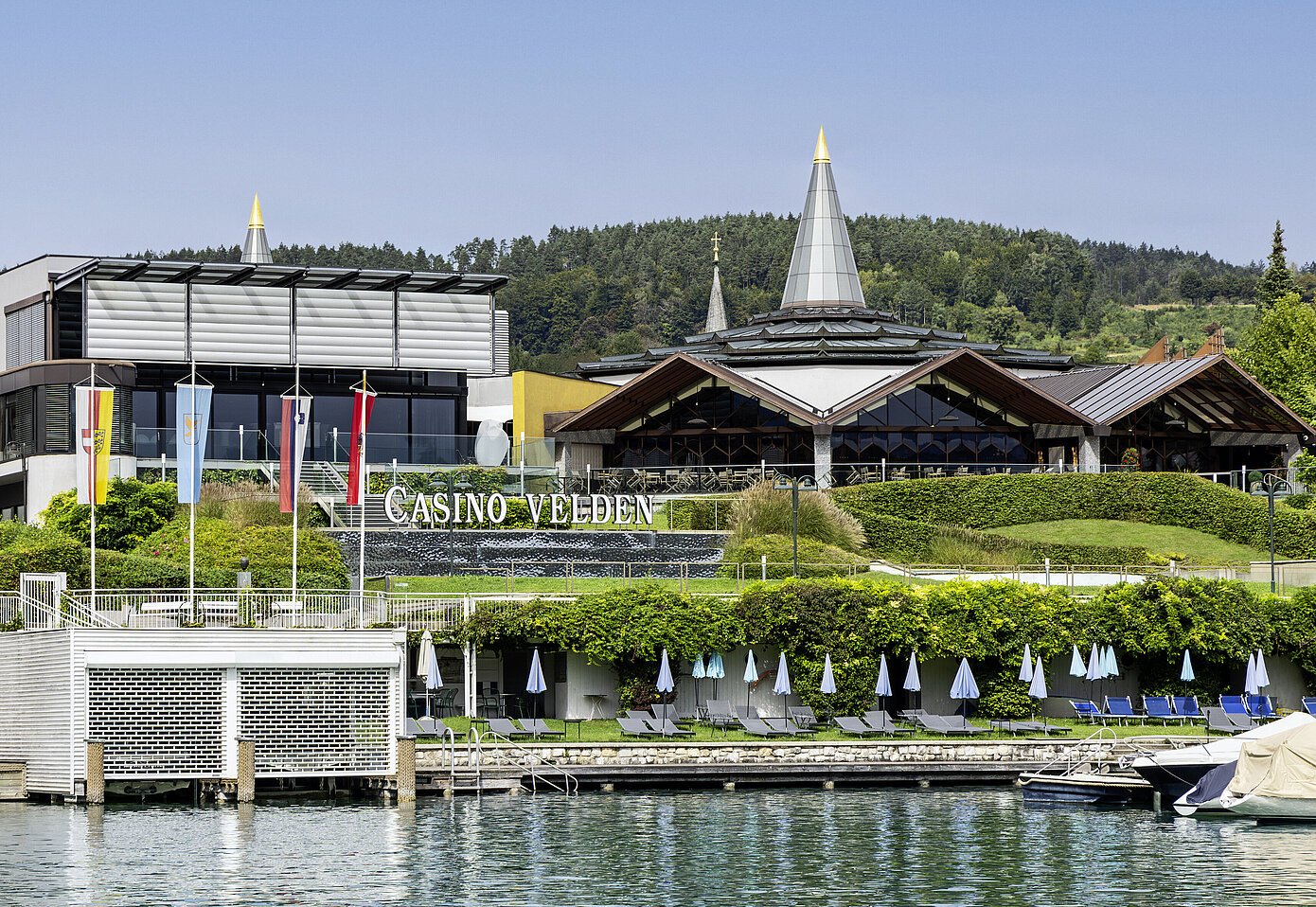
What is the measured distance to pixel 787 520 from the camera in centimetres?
5319

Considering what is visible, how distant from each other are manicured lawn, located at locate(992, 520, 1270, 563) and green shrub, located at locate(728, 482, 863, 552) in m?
6.15

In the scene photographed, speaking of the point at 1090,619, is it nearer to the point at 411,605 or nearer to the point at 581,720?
the point at 581,720

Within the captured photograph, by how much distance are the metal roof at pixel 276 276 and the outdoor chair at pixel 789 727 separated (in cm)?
2505

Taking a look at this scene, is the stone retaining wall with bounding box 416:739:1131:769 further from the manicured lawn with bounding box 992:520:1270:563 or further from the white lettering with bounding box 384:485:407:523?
the manicured lawn with bounding box 992:520:1270:563

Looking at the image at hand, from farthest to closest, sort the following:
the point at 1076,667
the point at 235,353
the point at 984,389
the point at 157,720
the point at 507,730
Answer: the point at 984,389 < the point at 235,353 < the point at 1076,667 < the point at 507,730 < the point at 157,720

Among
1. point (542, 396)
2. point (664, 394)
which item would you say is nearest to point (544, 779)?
point (664, 394)

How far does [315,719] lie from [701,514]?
20671 mm

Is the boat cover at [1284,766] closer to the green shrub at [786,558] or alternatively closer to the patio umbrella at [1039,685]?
the patio umbrella at [1039,685]

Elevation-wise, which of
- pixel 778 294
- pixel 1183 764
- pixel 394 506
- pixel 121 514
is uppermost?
pixel 778 294

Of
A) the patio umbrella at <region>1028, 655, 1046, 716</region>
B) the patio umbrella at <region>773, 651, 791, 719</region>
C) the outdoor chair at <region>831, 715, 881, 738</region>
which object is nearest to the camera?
the outdoor chair at <region>831, 715, 881, 738</region>

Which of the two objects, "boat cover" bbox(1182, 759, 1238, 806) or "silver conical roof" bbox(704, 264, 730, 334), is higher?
"silver conical roof" bbox(704, 264, 730, 334)

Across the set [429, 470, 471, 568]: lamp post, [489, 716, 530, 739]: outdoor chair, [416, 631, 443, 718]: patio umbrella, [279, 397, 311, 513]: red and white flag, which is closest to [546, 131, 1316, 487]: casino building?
[429, 470, 471, 568]: lamp post

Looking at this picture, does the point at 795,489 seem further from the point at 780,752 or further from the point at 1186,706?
the point at 1186,706

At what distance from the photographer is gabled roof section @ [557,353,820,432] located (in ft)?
208
